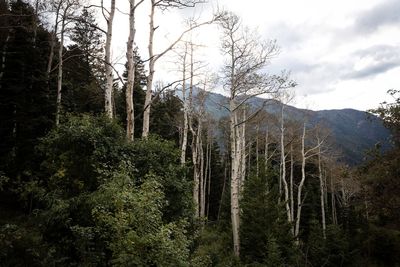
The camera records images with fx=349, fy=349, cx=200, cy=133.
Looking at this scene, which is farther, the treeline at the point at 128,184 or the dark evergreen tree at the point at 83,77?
the dark evergreen tree at the point at 83,77

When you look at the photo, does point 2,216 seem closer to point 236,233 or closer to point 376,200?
point 236,233

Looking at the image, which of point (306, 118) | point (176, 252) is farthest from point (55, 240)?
point (306, 118)

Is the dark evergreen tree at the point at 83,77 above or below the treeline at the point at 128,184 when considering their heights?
above

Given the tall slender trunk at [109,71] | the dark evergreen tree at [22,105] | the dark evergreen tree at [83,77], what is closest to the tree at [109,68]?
the tall slender trunk at [109,71]

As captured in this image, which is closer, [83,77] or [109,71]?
[109,71]

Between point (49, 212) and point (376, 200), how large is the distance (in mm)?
10812

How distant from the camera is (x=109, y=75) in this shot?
1112 cm

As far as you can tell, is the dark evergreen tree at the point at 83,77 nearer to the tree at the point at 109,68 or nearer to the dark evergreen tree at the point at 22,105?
the dark evergreen tree at the point at 22,105

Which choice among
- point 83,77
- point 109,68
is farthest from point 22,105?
point 83,77

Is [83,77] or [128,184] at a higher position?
[83,77]

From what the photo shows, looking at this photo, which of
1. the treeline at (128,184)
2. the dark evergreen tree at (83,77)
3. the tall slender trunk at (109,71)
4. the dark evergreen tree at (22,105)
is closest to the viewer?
the treeline at (128,184)

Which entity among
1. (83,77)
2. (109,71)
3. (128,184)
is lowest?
(128,184)

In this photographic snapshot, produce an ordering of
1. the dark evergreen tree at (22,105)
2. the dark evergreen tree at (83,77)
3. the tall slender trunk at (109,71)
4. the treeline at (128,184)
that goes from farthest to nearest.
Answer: the dark evergreen tree at (83,77) → the dark evergreen tree at (22,105) → the tall slender trunk at (109,71) → the treeline at (128,184)

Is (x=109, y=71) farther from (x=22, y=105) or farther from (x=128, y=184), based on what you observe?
(x=22, y=105)
